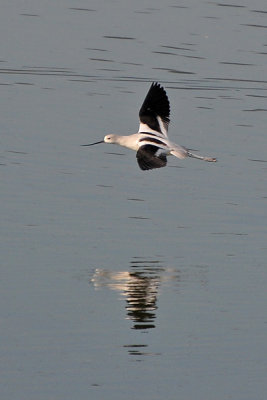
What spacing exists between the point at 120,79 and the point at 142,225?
25.2ft

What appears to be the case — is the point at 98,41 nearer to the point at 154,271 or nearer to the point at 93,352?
the point at 154,271

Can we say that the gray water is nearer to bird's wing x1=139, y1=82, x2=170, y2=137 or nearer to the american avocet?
the american avocet

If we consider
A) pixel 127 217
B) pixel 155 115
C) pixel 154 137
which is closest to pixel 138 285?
pixel 127 217

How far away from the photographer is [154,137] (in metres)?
15.2

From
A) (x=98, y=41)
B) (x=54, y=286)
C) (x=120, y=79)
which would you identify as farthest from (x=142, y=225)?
(x=98, y=41)

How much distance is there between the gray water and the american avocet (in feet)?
1.48

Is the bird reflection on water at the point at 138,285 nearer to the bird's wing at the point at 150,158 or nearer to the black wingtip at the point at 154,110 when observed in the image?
the bird's wing at the point at 150,158

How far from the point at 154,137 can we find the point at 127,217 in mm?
1980

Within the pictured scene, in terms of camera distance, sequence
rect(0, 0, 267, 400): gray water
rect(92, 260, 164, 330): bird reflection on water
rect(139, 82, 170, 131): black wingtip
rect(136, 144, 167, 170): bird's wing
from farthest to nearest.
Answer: rect(139, 82, 170, 131): black wingtip → rect(136, 144, 167, 170): bird's wing → rect(92, 260, 164, 330): bird reflection on water → rect(0, 0, 267, 400): gray water

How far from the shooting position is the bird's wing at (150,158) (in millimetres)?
13539

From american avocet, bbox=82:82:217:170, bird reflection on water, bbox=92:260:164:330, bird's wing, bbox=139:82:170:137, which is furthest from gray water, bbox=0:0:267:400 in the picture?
bird's wing, bbox=139:82:170:137

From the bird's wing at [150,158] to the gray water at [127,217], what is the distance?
0.53 m

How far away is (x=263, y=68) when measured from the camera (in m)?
21.5

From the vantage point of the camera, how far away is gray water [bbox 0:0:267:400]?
9.51 m
